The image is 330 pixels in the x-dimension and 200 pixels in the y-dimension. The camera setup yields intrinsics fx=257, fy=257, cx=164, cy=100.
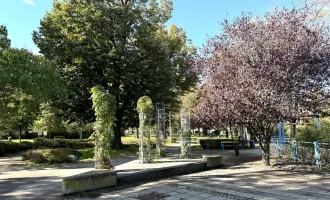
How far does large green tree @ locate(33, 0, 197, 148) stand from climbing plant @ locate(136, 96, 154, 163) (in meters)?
6.48

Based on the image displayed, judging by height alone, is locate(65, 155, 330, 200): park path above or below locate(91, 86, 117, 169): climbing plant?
below

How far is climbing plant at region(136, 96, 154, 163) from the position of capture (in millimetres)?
10281

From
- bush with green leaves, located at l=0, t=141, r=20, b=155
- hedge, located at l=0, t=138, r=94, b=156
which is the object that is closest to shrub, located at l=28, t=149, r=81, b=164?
hedge, located at l=0, t=138, r=94, b=156

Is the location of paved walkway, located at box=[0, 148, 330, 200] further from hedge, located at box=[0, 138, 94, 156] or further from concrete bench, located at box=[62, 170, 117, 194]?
hedge, located at box=[0, 138, 94, 156]

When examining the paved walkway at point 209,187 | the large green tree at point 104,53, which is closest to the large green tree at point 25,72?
the paved walkway at point 209,187

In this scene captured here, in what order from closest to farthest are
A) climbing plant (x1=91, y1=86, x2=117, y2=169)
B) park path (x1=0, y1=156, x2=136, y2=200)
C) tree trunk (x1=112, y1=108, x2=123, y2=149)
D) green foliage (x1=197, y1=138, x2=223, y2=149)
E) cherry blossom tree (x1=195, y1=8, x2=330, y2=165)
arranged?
park path (x1=0, y1=156, x2=136, y2=200) < climbing plant (x1=91, y1=86, x2=117, y2=169) < cherry blossom tree (x1=195, y1=8, x2=330, y2=165) < tree trunk (x1=112, y1=108, x2=123, y2=149) < green foliage (x1=197, y1=138, x2=223, y2=149)

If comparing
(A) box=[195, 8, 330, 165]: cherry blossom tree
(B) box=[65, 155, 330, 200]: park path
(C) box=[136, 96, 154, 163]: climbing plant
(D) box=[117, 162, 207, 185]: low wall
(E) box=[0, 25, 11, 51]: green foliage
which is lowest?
(B) box=[65, 155, 330, 200]: park path

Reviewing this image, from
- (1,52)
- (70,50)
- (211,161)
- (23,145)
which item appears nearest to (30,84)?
(1,52)

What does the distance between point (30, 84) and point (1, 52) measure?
1.40 metres

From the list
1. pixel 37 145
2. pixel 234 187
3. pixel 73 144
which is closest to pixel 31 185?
pixel 234 187

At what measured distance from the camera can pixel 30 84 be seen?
28.0 ft

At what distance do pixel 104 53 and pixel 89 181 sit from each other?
11250 millimetres

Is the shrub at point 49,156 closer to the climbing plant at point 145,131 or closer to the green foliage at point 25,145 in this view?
the climbing plant at point 145,131

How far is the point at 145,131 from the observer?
10.5 metres
